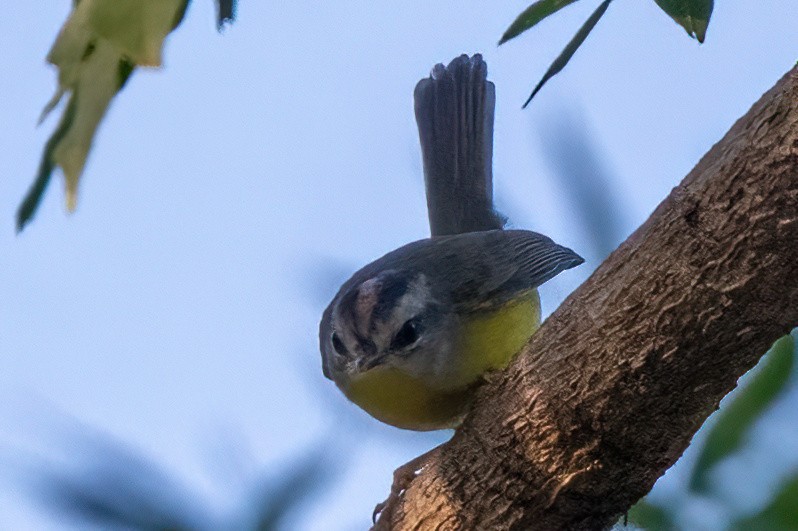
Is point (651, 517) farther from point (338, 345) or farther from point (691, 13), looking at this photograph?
point (338, 345)

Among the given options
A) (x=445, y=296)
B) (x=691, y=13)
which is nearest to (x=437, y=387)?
(x=445, y=296)

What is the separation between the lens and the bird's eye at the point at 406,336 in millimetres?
3805

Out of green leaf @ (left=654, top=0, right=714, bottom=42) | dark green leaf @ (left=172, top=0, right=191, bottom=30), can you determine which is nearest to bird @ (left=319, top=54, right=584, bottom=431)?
green leaf @ (left=654, top=0, right=714, bottom=42)

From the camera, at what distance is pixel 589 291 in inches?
108

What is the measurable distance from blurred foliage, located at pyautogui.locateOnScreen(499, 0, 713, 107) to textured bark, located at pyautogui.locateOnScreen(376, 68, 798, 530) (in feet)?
2.48

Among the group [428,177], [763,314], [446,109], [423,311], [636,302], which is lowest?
[763,314]

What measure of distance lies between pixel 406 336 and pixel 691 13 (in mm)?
2437

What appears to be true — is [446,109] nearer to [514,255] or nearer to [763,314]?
[514,255]

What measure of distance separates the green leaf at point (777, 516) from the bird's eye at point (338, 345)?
6.53 feet

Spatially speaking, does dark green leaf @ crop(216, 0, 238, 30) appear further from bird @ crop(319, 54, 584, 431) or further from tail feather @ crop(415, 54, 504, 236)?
tail feather @ crop(415, 54, 504, 236)

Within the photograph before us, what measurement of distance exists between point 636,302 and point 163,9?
6.28 ft

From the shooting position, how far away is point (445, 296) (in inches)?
163

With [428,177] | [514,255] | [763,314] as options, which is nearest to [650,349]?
[763,314]

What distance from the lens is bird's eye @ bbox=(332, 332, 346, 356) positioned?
12.7 feet
